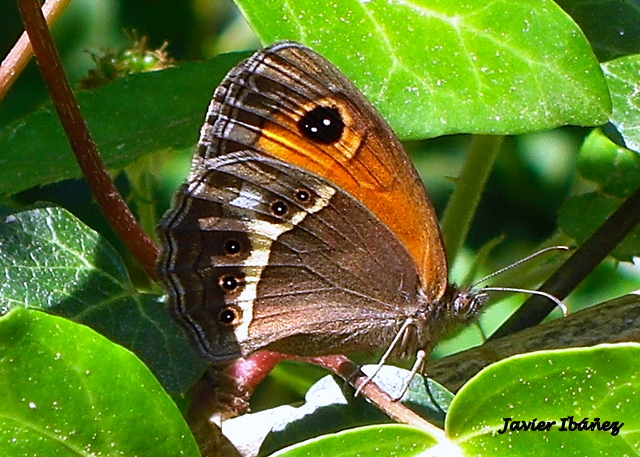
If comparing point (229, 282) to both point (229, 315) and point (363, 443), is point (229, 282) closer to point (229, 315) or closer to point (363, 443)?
point (229, 315)

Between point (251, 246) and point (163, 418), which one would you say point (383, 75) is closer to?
point (251, 246)

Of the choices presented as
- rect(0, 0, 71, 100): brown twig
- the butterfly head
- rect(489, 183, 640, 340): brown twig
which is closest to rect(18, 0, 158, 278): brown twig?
rect(0, 0, 71, 100): brown twig

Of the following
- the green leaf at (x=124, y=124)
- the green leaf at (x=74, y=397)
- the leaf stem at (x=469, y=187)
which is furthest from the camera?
the leaf stem at (x=469, y=187)

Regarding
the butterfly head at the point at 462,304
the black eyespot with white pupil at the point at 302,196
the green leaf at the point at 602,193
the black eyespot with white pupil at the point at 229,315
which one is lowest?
the green leaf at the point at 602,193

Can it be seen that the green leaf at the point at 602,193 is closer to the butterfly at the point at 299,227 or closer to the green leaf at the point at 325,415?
the butterfly at the point at 299,227

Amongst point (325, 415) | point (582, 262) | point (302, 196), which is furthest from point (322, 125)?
point (582, 262)

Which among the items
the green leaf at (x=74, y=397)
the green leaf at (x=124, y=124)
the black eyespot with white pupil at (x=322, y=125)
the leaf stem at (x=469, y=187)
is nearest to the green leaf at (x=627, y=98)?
the leaf stem at (x=469, y=187)

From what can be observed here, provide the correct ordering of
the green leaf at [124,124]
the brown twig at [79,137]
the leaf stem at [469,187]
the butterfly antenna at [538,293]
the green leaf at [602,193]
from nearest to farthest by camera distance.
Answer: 1. the brown twig at [79,137]
2. the butterfly antenna at [538,293]
3. the green leaf at [124,124]
4. the leaf stem at [469,187]
5. the green leaf at [602,193]
